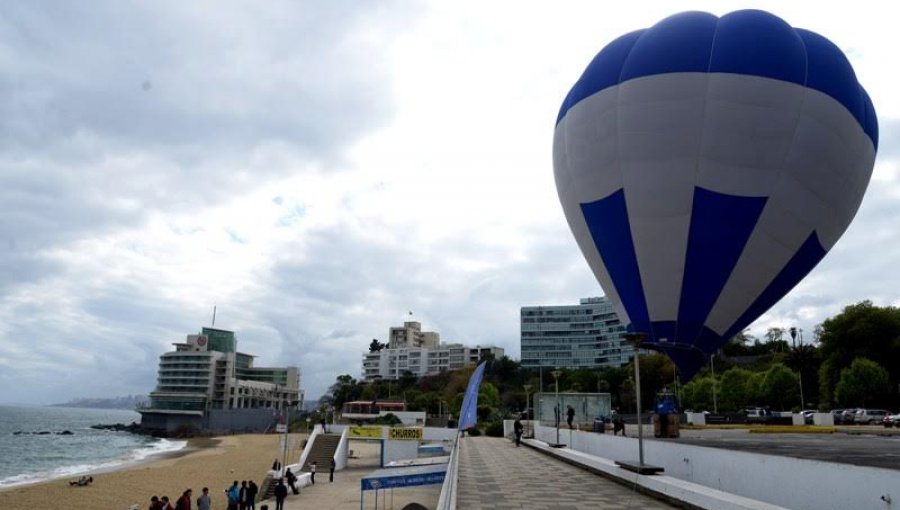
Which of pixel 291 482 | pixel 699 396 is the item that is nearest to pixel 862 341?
pixel 699 396

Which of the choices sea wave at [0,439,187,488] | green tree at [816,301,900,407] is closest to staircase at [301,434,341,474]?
sea wave at [0,439,187,488]

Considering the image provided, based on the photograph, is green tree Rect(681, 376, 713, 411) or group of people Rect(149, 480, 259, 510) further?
green tree Rect(681, 376, 713, 411)

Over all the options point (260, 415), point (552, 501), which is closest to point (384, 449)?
point (552, 501)

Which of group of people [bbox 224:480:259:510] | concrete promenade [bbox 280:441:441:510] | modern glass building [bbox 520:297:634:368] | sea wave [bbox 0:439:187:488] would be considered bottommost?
sea wave [bbox 0:439:187:488]

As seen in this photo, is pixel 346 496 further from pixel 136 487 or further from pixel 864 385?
pixel 864 385

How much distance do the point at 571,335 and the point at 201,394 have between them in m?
89.5

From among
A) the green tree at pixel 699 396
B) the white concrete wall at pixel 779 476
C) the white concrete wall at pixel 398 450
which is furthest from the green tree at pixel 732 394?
the white concrete wall at pixel 779 476

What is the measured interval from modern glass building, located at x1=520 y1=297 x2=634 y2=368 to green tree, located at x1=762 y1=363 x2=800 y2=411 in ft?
296

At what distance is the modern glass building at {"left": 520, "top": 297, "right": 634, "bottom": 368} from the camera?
497 ft

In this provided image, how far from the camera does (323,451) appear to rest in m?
44.9

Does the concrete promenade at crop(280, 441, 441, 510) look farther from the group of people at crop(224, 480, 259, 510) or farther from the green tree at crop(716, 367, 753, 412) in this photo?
the green tree at crop(716, 367, 753, 412)

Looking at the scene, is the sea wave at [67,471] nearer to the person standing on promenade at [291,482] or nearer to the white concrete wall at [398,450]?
the person standing on promenade at [291,482]

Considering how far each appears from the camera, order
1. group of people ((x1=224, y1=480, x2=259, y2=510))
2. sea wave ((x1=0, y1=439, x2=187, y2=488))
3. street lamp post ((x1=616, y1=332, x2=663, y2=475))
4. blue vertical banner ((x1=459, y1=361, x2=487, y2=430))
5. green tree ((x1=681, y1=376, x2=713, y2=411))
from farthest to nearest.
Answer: green tree ((x1=681, y1=376, x2=713, y2=411)) < sea wave ((x1=0, y1=439, x2=187, y2=488)) < blue vertical banner ((x1=459, y1=361, x2=487, y2=430)) < group of people ((x1=224, y1=480, x2=259, y2=510)) < street lamp post ((x1=616, y1=332, x2=663, y2=475))

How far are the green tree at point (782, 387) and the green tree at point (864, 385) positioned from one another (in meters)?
7.97
